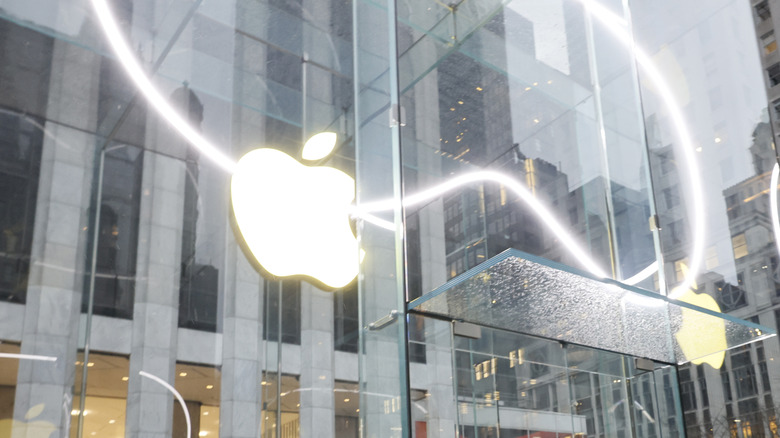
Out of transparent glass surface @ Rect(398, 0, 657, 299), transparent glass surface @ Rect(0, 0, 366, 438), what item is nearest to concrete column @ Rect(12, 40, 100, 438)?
transparent glass surface @ Rect(0, 0, 366, 438)

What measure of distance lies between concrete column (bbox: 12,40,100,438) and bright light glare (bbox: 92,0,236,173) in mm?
205

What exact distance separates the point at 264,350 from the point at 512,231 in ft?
6.80

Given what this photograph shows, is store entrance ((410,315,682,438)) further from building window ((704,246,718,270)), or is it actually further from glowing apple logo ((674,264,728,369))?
building window ((704,246,718,270))

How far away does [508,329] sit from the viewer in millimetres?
2965

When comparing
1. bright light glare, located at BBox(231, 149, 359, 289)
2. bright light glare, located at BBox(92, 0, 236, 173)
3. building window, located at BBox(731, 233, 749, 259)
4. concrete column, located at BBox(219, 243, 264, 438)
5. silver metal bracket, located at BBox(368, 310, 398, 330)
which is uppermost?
bright light glare, located at BBox(92, 0, 236, 173)

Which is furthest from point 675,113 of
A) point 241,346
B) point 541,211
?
point 241,346

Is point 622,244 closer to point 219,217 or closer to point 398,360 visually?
point 398,360

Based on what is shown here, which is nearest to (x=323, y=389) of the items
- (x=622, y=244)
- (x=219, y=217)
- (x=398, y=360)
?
(x=219, y=217)

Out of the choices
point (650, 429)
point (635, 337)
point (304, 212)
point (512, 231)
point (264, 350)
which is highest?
point (304, 212)

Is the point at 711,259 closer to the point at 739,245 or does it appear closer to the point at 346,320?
the point at 739,245

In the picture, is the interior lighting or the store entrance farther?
the interior lighting

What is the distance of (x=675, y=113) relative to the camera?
16.3ft

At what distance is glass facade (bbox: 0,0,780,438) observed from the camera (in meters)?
3.87

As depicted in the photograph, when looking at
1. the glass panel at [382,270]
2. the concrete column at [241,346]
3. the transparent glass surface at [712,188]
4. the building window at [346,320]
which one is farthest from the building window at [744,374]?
the concrete column at [241,346]
